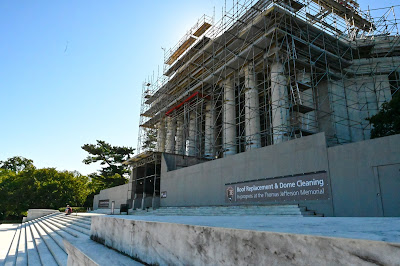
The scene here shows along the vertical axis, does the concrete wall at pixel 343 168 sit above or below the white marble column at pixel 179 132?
below

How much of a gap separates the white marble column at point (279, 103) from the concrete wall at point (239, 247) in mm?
12821

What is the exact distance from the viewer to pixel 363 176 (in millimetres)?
8867

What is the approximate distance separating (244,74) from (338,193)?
495 inches

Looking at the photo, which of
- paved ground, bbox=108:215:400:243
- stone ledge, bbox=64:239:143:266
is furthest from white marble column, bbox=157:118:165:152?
paved ground, bbox=108:215:400:243

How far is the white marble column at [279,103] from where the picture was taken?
598 inches

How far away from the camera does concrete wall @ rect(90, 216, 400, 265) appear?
3.68 ft

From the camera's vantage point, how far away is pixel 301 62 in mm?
16000

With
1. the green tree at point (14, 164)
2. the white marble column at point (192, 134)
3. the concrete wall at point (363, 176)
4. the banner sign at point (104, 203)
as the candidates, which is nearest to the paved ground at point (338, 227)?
the concrete wall at point (363, 176)

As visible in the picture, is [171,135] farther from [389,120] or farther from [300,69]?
[389,120]

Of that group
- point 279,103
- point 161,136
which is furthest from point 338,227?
point 161,136

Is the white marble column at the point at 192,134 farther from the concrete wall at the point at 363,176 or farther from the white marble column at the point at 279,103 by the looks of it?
the concrete wall at the point at 363,176

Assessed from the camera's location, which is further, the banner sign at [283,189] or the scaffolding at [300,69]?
the scaffolding at [300,69]

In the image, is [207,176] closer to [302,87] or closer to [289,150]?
[289,150]

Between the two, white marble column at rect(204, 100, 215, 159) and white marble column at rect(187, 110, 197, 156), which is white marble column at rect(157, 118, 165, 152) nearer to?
white marble column at rect(187, 110, 197, 156)
